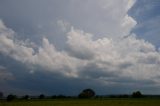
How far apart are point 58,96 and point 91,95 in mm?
19420

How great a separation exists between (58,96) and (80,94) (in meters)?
13.5

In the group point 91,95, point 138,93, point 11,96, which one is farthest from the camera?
point 91,95

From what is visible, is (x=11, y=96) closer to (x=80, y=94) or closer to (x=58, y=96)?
(x=58, y=96)

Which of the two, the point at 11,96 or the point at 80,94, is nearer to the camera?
the point at 11,96

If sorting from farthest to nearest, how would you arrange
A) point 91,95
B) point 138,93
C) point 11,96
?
point 91,95 → point 138,93 → point 11,96

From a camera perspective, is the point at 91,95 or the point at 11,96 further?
the point at 91,95

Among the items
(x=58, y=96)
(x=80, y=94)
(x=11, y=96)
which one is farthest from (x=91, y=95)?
(x=11, y=96)

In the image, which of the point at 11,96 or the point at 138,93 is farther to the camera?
the point at 138,93

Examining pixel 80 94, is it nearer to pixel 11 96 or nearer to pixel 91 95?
pixel 91 95

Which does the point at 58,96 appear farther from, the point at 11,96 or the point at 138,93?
the point at 138,93

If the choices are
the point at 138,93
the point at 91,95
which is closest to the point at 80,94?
the point at 91,95

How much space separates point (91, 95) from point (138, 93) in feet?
88.5

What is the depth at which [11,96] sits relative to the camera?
148750 mm

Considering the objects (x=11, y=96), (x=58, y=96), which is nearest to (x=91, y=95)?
(x=58, y=96)
